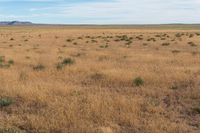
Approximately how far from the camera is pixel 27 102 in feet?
36.0

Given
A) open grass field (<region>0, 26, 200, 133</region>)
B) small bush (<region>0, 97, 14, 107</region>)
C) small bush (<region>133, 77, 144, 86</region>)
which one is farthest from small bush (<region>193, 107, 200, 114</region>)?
small bush (<region>0, 97, 14, 107</region>)

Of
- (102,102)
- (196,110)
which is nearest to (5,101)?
(102,102)

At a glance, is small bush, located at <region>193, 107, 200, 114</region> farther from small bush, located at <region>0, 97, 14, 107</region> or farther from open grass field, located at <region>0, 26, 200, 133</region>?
small bush, located at <region>0, 97, 14, 107</region>

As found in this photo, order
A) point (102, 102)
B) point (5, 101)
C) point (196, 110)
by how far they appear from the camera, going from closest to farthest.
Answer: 1. point (196, 110)
2. point (102, 102)
3. point (5, 101)

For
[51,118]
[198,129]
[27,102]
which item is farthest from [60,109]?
[198,129]

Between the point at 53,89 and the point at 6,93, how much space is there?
1443 mm

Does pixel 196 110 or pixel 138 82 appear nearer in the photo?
pixel 196 110

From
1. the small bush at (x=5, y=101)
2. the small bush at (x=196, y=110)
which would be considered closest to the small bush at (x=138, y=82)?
the small bush at (x=196, y=110)

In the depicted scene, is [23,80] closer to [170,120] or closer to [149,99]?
[149,99]

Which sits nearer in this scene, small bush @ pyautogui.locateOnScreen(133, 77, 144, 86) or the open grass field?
the open grass field

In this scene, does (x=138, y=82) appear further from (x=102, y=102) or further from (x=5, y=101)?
(x=5, y=101)

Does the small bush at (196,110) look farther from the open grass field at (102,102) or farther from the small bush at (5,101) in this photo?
the small bush at (5,101)

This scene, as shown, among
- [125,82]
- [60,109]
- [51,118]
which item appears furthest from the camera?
[125,82]

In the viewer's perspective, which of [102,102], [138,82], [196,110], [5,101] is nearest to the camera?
[196,110]
